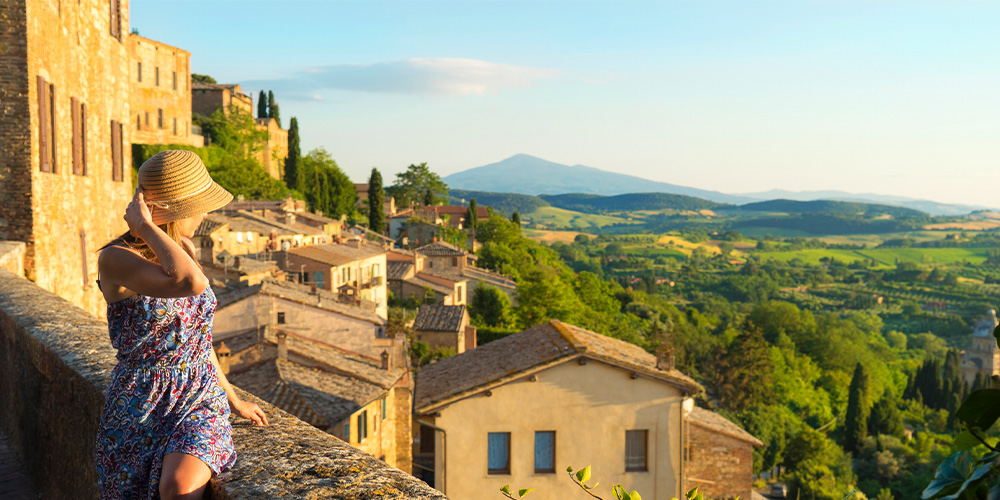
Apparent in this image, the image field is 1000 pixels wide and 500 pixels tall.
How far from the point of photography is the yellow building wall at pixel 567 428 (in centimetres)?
1355

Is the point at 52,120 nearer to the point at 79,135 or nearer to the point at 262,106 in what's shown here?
the point at 79,135

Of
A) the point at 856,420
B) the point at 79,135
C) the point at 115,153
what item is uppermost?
the point at 79,135

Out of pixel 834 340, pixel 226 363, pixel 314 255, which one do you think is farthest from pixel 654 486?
pixel 834 340

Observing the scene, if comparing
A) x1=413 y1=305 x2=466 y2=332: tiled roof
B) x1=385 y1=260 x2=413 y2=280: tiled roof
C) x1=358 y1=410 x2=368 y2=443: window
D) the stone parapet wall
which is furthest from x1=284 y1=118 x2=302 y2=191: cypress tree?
the stone parapet wall

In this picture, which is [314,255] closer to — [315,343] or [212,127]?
[315,343]

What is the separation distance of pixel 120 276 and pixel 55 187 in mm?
9798

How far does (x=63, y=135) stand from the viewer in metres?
10.8

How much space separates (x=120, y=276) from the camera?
2221mm

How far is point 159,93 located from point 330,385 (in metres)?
41.4

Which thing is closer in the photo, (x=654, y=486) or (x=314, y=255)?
(x=654, y=486)

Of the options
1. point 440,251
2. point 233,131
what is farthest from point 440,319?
point 233,131

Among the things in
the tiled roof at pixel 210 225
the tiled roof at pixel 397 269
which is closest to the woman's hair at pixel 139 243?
the tiled roof at pixel 210 225

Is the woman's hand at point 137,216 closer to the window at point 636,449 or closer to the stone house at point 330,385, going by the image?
the window at point 636,449

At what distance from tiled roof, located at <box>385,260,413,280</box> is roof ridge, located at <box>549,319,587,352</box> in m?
32.3
